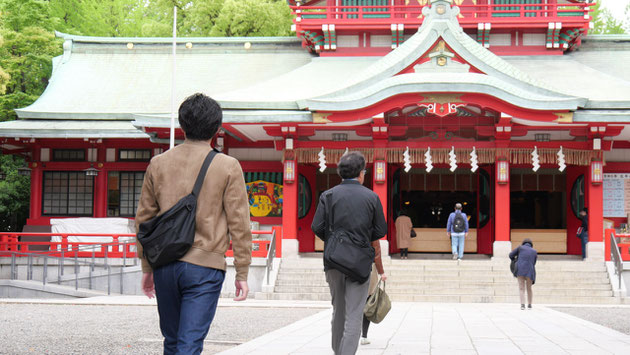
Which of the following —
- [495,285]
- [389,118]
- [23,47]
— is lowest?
[495,285]

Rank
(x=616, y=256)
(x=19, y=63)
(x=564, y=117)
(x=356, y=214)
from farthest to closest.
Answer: (x=19, y=63) → (x=564, y=117) → (x=616, y=256) → (x=356, y=214)

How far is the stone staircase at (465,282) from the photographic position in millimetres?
15664

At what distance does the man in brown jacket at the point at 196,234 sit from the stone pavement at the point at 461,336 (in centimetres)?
340

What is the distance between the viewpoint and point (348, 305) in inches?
231

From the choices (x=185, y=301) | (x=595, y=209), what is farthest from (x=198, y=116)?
(x=595, y=209)

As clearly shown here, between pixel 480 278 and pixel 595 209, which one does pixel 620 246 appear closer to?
pixel 595 209

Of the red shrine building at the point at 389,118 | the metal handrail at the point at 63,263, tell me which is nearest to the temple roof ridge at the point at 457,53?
the red shrine building at the point at 389,118

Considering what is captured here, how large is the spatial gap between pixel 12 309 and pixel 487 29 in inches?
612

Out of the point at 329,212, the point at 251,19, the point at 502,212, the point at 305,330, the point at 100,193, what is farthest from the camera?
the point at 251,19

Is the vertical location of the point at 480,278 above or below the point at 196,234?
below

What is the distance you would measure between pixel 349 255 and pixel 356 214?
0.33m

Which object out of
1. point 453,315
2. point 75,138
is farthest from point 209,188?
point 75,138

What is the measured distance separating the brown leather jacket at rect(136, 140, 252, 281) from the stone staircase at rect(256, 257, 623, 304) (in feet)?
39.6

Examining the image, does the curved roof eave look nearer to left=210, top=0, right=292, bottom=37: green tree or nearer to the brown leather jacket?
left=210, top=0, right=292, bottom=37: green tree
